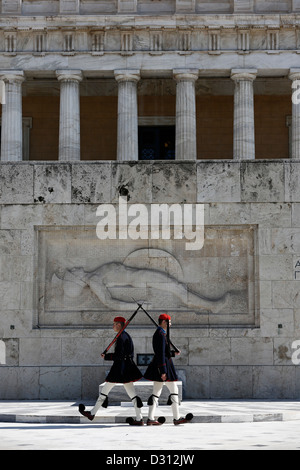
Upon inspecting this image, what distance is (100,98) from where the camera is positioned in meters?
55.8

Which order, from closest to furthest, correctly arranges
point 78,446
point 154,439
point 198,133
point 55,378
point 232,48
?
point 78,446 < point 154,439 < point 55,378 < point 232,48 < point 198,133

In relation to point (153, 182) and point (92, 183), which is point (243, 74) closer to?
point (153, 182)

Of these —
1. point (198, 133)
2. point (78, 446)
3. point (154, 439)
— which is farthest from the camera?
point (198, 133)

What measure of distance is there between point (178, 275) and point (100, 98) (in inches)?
1384

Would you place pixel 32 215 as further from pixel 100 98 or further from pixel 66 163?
pixel 100 98

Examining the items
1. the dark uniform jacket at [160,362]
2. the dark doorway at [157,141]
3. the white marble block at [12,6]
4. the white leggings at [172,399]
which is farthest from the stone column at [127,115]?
the white leggings at [172,399]

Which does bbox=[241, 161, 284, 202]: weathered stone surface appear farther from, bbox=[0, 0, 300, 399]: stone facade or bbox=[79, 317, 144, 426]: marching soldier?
bbox=[79, 317, 144, 426]: marching soldier

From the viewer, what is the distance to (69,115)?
Result: 1950 inches

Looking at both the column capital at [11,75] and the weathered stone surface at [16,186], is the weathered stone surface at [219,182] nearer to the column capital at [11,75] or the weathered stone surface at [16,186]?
the weathered stone surface at [16,186]

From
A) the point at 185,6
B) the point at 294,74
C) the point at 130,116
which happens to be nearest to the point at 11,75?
the point at 130,116

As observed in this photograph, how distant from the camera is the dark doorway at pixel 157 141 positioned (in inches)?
2191

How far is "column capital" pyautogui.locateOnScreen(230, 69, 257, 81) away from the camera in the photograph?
4994cm

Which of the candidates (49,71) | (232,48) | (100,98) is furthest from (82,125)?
(232,48)

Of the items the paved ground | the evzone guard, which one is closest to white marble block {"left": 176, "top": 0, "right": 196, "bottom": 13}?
the paved ground
